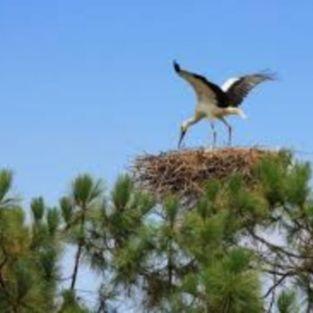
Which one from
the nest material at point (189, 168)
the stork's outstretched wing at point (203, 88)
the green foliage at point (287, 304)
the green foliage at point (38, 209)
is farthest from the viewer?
the stork's outstretched wing at point (203, 88)

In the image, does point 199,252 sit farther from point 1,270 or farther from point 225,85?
point 225,85

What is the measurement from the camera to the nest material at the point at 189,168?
8445mm

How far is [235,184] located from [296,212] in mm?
452

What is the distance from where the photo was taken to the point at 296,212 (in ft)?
22.0

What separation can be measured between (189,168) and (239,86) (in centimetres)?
151

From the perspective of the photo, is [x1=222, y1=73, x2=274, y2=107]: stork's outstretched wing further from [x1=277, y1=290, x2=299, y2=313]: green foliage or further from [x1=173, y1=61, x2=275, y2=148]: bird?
[x1=277, y1=290, x2=299, y2=313]: green foliage

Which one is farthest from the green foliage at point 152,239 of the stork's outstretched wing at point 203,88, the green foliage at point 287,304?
Answer: the stork's outstretched wing at point 203,88

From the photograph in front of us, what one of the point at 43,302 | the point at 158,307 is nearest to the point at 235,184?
the point at 158,307

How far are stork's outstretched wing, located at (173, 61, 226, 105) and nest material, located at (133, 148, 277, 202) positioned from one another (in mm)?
551

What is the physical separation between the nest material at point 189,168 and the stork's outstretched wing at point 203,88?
0.55 m

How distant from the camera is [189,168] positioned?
8.62 metres

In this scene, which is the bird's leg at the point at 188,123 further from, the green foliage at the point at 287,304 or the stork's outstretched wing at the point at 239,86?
the green foliage at the point at 287,304

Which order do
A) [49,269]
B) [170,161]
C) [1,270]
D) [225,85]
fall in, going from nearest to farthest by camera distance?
[1,270] → [49,269] → [170,161] → [225,85]

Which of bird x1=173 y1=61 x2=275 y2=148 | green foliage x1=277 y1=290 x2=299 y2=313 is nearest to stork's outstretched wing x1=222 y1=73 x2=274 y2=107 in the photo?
bird x1=173 y1=61 x2=275 y2=148
